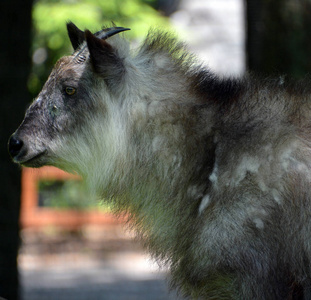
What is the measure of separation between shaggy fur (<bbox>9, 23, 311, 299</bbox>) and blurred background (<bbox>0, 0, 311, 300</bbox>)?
491mm

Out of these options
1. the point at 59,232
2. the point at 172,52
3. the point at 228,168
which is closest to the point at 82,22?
the point at 59,232

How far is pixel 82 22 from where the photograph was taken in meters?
10.3

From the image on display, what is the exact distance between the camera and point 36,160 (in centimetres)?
389

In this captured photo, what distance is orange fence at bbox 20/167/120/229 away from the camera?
12320 millimetres

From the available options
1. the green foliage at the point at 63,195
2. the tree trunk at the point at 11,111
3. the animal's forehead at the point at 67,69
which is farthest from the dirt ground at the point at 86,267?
the animal's forehead at the point at 67,69

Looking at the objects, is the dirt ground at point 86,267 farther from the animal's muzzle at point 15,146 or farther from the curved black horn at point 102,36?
the curved black horn at point 102,36

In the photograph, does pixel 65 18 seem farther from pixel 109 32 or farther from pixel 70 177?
pixel 109 32

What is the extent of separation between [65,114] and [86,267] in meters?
8.01

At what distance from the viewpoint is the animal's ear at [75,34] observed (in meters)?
4.16

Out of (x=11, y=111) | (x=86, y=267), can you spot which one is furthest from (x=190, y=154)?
(x=86, y=267)

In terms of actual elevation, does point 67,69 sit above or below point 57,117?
above

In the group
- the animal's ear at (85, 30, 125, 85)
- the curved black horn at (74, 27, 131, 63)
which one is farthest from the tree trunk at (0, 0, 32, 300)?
the animal's ear at (85, 30, 125, 85)

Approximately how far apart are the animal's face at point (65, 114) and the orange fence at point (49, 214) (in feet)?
27.5

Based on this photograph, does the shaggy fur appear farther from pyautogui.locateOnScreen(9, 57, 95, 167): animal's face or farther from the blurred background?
the blurred background
